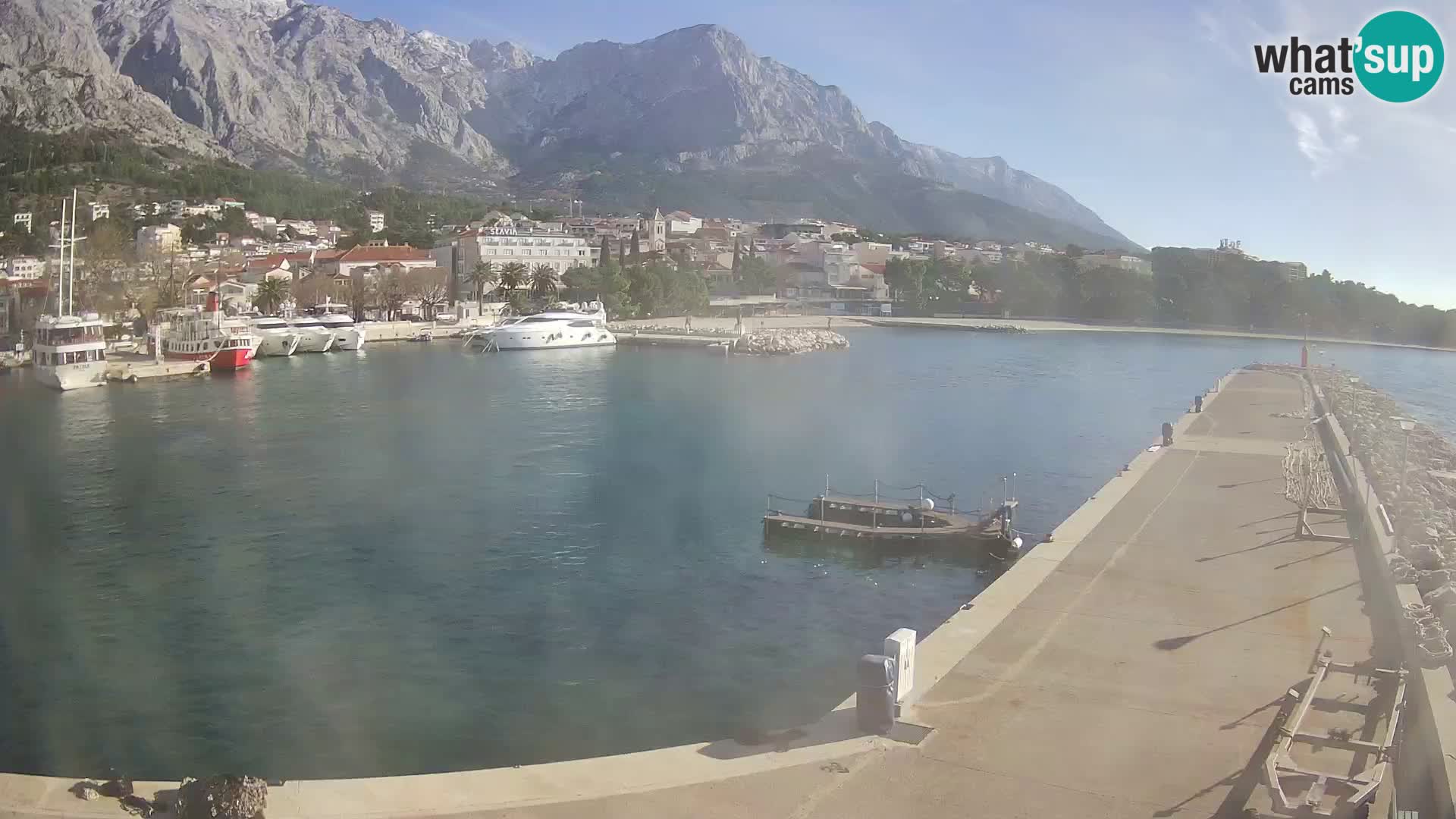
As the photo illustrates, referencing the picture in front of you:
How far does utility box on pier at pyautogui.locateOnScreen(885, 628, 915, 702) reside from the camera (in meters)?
4.51

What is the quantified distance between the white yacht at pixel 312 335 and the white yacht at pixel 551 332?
465 cm

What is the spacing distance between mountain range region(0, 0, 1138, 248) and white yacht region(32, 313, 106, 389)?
51.1 m

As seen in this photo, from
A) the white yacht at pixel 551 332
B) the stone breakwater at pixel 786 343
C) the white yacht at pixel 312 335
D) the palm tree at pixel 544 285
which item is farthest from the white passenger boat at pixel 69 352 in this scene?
the palm tree at pixel 544 285

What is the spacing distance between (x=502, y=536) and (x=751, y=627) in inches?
136

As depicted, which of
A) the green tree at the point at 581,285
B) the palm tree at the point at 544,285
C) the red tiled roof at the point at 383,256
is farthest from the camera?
the red tiled roof at the point at 383,256

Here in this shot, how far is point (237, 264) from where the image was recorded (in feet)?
146

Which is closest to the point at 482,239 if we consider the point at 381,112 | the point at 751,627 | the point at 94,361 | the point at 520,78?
the point at 94,361

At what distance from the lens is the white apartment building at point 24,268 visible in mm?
36281

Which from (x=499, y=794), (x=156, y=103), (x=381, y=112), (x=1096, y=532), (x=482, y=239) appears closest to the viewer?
(x=499, y=794)

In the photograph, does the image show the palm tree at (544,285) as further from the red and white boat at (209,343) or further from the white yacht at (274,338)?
the red and white boat at (209,343)

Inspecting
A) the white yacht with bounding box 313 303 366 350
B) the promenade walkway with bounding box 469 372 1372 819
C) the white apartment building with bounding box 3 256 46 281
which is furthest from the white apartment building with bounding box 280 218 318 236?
the promenade walkway with bounding box 469 372 1372 819

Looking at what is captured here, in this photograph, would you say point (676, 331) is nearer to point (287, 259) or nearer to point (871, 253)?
point (287, 259)

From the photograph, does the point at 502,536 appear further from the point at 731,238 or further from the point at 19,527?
the point at 731,238

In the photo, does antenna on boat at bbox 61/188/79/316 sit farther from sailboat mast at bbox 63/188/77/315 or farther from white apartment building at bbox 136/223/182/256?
white apartment building at bbox 136/223/182/256
